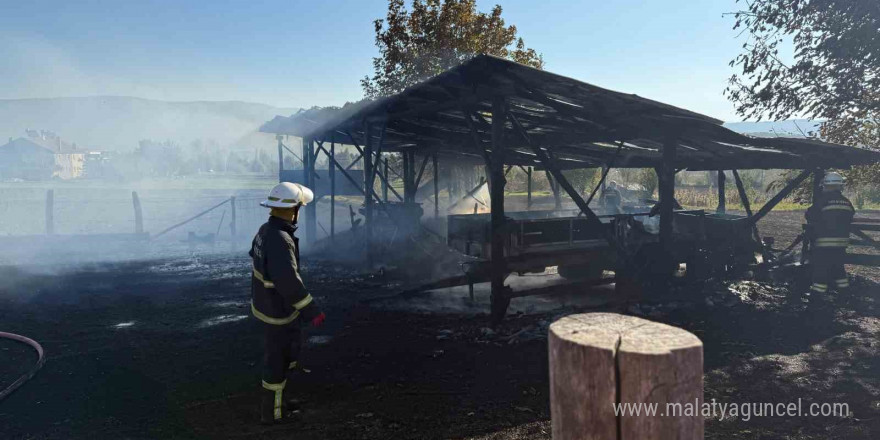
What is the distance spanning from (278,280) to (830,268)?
880 centimetres

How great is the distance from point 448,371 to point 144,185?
49.7 meters

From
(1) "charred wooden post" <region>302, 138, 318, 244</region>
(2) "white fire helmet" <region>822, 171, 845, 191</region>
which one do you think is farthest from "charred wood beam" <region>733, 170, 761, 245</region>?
(1) "charred wooden post" <region>302, 138, 318, 244</region>

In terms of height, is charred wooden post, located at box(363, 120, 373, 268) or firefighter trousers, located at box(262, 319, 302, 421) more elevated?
charred wooden post, located at box(363, 120, 373, 268)

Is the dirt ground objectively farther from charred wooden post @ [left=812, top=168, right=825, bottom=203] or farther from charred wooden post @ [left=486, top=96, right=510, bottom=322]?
charred wooden post @ [left=812, top=168, right=825, bottom=203]

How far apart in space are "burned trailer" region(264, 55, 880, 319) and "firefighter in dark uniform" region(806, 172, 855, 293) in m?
0.90

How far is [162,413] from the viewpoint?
4562 millimetres

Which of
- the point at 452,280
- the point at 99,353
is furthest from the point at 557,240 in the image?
the point at 99,353

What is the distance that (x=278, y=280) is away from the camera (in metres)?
4.16

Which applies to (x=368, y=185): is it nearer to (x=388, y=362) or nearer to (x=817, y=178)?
(x=388, y=362)

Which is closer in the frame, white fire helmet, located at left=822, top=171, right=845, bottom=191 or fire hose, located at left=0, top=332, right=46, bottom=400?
fire hose, located at left=0, top=332, right=46, bottom=400

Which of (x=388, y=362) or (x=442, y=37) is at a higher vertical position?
(x=442, y=37)

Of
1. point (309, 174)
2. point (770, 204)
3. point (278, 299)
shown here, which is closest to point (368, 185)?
point (309, 174)

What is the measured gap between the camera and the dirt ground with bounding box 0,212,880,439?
4273 mm

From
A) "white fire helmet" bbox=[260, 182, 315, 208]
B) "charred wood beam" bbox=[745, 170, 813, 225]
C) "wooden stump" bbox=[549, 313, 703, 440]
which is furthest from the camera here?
"charred wood beam" bbox=[745, 170, 813, 225]
